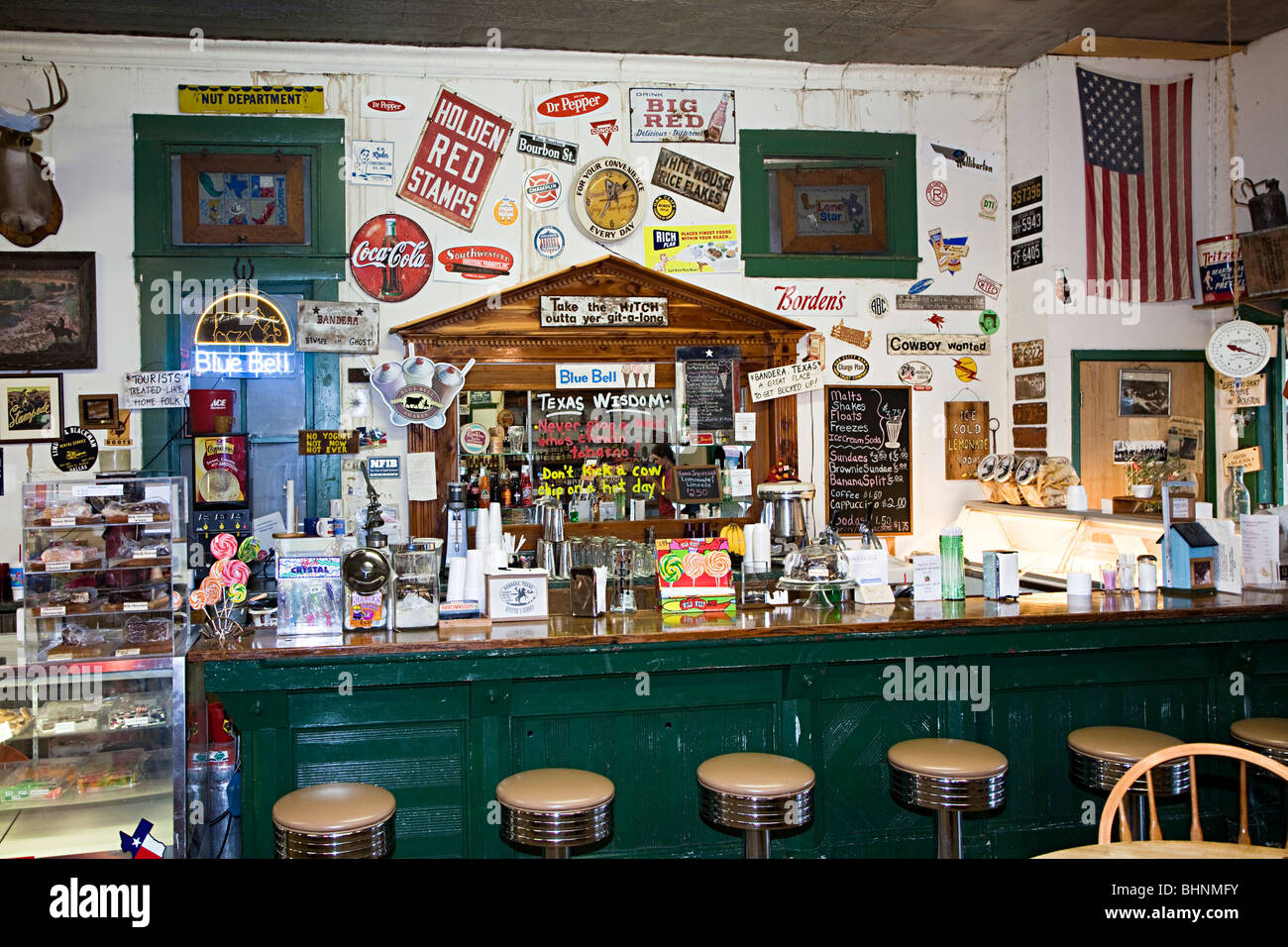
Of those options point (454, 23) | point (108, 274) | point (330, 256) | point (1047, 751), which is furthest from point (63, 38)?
point (1047, 751)

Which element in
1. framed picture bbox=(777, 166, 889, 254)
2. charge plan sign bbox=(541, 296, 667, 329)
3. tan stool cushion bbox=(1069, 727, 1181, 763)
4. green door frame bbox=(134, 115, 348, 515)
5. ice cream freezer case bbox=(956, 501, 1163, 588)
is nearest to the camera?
tan stool cushion bbox=(1069, 727, 1181, 763)

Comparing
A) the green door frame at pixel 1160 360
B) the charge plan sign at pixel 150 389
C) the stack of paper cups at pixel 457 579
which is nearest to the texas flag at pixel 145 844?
the stack of paper cups at pixel 457 579

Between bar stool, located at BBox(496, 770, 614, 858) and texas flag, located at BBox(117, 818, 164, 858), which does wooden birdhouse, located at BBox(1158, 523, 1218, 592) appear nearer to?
bar stool, located at BBox(496, 770, 614, 858)

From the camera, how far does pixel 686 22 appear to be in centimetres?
553

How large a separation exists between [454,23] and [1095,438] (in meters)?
4.56

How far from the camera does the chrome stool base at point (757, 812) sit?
9.73 ft

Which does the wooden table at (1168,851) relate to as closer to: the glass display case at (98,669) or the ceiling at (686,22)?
the glass display case at (98,669)

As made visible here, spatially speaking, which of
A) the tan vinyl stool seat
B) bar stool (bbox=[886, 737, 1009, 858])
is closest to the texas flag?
bar stool (bbox=[886, 737, 1009, 858])

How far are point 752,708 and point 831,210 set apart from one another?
12.3 ft

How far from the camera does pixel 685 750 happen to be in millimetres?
3773

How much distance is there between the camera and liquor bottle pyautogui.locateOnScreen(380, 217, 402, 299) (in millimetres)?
5832

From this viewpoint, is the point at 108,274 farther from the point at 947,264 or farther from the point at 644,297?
the point at 947,264

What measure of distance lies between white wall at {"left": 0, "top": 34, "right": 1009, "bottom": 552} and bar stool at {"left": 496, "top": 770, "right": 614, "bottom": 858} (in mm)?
3517

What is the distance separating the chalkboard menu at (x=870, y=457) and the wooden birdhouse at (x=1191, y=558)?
2.21 metres
